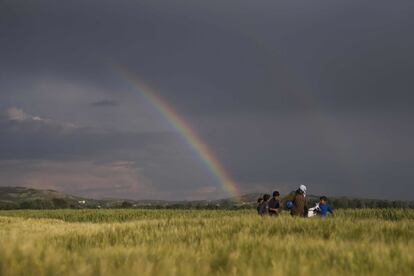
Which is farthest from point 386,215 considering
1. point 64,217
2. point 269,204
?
point 64,217

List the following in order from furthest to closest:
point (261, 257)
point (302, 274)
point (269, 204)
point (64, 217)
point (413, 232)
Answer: point (64, 217) → point (269, 204) → point (413, 232) → point (261, 257) → point (302, 274)

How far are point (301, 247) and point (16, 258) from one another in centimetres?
398

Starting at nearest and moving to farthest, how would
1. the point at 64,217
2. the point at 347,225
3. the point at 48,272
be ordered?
the point at 48,272
the point at 347,225
the point at 64,217

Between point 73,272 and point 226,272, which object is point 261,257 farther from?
point 73,272

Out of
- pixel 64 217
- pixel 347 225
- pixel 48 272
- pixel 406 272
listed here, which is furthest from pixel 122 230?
pixel 64 217

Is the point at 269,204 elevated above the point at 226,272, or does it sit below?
above

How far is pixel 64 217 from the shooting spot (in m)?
53.9

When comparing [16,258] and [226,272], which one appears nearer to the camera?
[226,272]

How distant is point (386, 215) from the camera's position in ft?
99.8

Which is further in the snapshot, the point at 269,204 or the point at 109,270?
the point at 269,204

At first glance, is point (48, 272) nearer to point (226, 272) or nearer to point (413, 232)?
point (226, 272)

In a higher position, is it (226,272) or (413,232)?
(413,232)

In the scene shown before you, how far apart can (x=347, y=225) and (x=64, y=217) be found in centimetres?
4523

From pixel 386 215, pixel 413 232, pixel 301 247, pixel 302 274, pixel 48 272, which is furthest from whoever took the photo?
pixel 386 215
